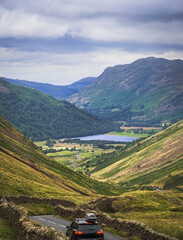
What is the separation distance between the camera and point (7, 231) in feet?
111

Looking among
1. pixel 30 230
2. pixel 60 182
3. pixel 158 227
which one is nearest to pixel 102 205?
pixel 158 227

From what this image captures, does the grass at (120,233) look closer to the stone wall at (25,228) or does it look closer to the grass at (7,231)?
the stone wall at (25,228)

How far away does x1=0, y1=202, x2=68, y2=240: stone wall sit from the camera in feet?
81.4

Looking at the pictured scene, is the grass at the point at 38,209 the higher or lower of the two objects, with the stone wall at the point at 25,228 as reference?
lower

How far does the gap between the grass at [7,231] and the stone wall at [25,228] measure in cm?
46

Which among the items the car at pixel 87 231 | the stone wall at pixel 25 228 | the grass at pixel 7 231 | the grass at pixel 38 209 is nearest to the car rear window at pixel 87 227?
the car at pixel 87 231

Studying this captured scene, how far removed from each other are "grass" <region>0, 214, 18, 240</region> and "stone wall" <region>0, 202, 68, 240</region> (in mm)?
464

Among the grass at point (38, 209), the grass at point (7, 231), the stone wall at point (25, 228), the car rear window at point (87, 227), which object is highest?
the car rear window at point (87, 227)

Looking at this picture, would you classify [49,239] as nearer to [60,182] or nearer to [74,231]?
[74,231]

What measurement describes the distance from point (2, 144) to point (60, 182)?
126ft

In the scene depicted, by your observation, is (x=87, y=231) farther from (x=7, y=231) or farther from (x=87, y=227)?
(x=7, y=231)

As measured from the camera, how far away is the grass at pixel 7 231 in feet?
105

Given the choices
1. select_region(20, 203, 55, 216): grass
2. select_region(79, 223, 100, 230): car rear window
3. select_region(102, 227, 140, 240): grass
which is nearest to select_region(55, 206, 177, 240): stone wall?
select_region(102, 227, 140, 240): grass

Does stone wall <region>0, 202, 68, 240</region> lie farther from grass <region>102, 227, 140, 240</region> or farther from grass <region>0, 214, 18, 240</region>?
grass <region>102, 227, 140, 240</region>
